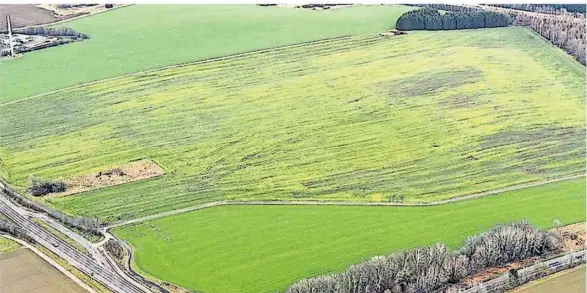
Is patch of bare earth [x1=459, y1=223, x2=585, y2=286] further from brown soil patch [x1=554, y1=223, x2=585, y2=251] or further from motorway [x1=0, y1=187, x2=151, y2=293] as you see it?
motorway [x1=0, y1=187, x2=151, y2=293]

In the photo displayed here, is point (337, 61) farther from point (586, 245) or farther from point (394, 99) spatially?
point (586, 245)

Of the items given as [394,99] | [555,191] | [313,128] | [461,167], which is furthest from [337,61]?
[555,191]

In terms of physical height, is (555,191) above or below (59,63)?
below

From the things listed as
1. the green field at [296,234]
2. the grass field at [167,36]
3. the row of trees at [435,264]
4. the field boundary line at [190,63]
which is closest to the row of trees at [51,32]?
the grass field at [167,36]

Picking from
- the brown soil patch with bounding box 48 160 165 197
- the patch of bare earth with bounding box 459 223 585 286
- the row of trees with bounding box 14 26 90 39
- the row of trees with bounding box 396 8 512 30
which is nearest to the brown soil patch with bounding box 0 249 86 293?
the brown soil patch with bounding box 48 160 165 197

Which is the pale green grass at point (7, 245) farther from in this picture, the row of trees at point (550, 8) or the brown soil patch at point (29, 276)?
the row of trees at point (550, 8)

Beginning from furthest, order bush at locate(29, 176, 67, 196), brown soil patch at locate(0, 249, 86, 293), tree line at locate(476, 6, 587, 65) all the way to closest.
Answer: tree line at locate(476, 6, 587, 65), bush at locate(29, 176, 67, 196), brown soil patch at locate(0, 249, 86, 293)
